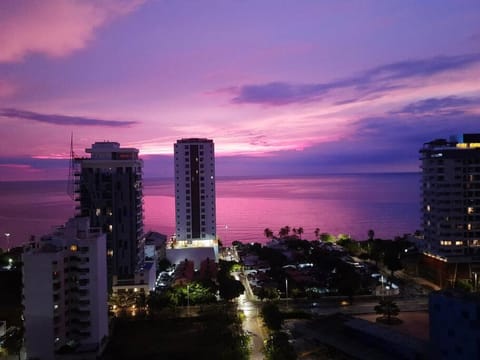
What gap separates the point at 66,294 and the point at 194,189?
23189 millimetres

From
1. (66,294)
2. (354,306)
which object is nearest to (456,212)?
(354,306)

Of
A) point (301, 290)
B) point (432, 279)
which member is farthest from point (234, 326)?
point (432, 279)

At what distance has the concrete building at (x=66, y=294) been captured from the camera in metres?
18.6

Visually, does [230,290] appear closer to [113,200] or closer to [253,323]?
[253,323]

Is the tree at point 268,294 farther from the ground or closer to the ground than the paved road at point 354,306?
farther from the ground

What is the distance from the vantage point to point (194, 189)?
139 feet

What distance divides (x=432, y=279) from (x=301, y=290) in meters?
9.65

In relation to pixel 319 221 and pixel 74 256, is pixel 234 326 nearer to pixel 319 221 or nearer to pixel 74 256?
pixel 74 256

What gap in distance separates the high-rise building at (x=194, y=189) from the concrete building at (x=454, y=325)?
93.3 ft

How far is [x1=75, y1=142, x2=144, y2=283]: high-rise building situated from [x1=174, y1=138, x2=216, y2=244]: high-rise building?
12.9 meters

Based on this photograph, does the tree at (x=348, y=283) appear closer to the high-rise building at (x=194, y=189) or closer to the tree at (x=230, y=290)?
the tree at (x=230, y=290)

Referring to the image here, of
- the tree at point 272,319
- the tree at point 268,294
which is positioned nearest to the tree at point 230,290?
the tree at point 268,294

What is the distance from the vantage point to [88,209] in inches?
1141

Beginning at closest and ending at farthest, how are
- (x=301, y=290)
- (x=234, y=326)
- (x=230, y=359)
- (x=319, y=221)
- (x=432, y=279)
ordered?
(x=230, y=359), (x=234, y=326), (x=301, y=290), (x=432, y=279), (x=319, y=221)
